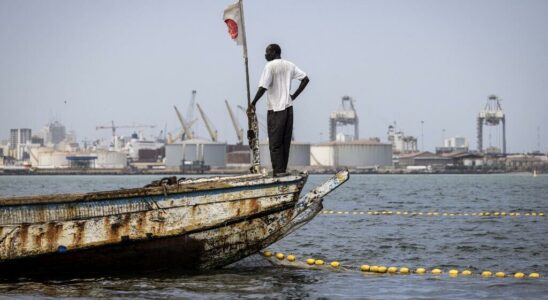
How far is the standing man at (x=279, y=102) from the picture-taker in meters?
14.4

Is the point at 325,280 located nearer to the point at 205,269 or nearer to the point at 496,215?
the point at 205,269

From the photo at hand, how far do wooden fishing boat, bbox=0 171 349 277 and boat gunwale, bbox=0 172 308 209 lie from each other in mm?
15

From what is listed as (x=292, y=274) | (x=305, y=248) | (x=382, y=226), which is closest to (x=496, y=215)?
(x=382, y=226)

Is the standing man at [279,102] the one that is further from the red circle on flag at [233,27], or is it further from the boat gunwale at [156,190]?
the red circle on flag at [233,27]

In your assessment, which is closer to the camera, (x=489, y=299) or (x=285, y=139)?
(x=489, y=299)

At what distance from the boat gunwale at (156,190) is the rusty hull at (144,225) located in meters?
0.01

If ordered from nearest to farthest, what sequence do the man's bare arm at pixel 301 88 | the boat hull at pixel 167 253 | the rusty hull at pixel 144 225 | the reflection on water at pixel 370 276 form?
1. the reflection on water at pixel 370 276
2. the rusty hull at pixel 144 225
3. the boat hull at pixel 167 253
4. the man's bare arm at pixel 301 88

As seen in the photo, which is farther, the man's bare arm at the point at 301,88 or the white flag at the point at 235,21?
the white flag at the point at 235,21

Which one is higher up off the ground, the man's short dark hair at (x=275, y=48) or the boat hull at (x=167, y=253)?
the man's short dark hair at (x=275, y=48)

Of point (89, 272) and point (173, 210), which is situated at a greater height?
point (173, 210)

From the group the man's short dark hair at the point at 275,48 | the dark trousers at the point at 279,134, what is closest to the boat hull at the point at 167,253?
the dark trousers at the point at 279,134

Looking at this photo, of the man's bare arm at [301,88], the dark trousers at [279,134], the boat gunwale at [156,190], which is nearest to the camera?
the boat gunwale at [156,190]

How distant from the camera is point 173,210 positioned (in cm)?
1385

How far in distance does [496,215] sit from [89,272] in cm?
2360
